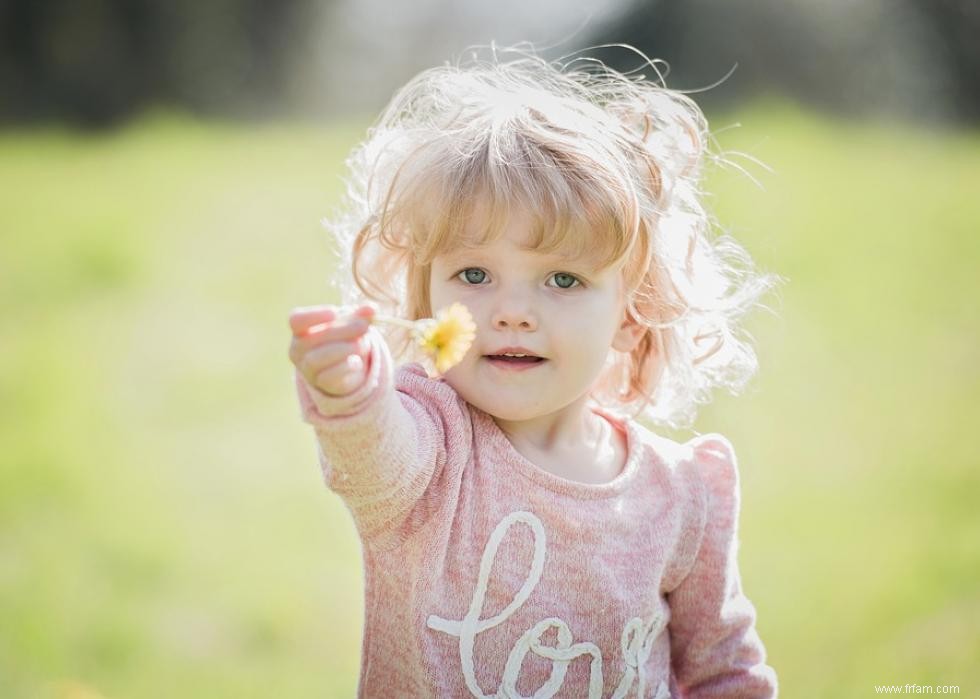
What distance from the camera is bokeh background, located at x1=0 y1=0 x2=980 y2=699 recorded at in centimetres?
311

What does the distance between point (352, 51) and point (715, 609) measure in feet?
25.0

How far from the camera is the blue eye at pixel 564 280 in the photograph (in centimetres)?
181

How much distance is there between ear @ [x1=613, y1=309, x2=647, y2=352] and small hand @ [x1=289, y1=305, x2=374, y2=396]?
70 centimetres

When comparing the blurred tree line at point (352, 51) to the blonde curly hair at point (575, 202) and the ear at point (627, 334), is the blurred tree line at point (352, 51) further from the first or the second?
the ear at point (627, 334)

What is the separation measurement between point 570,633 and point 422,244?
66 centimetres

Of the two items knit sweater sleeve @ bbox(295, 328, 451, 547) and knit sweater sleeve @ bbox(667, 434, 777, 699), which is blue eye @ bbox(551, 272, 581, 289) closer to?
knit sweater sleeve @ bbox(295, 328, 451, 547)

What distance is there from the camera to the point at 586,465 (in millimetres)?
1924

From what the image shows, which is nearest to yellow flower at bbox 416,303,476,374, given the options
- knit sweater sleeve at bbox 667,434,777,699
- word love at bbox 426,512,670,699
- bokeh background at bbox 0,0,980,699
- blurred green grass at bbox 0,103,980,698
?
word love at bbox 426,512,670,699

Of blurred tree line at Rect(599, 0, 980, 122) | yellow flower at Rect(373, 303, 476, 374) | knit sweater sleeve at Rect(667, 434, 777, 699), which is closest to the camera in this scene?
yellow flower at Rect(373, 303, 476, 374)

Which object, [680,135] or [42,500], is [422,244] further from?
[42,500]

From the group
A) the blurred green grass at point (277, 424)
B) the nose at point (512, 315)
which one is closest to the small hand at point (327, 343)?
the nose at point (512, 315)

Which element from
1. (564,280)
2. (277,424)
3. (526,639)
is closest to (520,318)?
(564,280)

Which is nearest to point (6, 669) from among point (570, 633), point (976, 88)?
point (570, 633)

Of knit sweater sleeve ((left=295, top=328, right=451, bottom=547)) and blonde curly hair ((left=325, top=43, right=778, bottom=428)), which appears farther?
blonde curly hair ((left=325, top=43, right=778, bottom=428))
